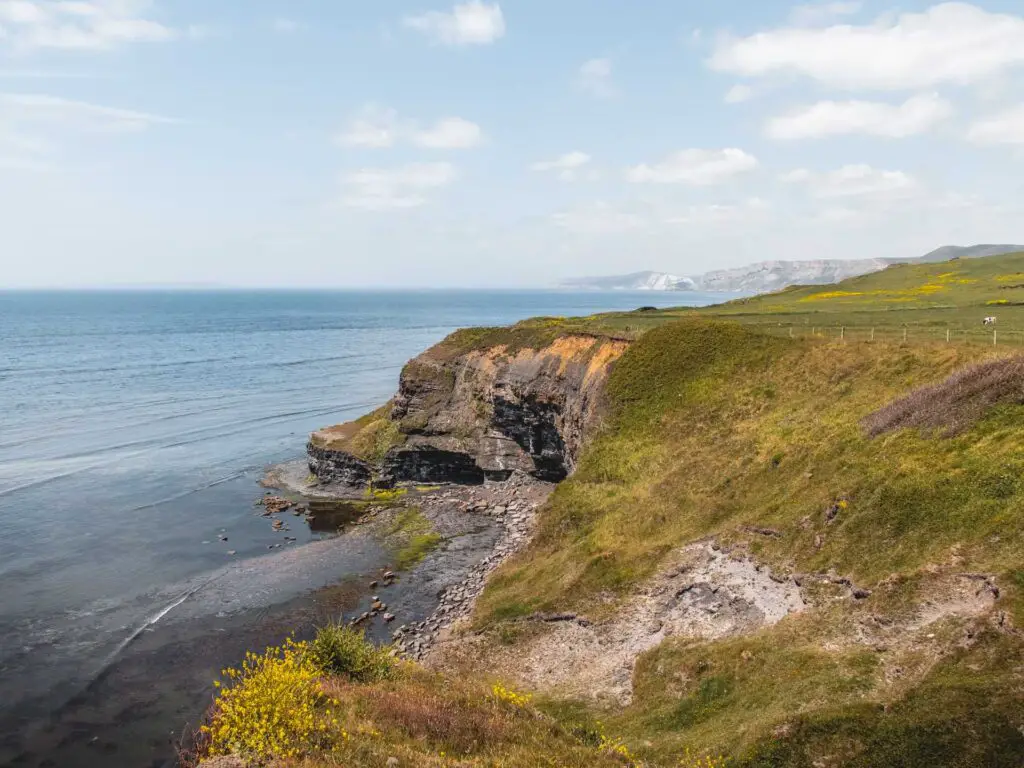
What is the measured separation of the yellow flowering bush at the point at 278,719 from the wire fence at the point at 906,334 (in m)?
43.8

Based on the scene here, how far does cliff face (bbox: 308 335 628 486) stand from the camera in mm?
62969

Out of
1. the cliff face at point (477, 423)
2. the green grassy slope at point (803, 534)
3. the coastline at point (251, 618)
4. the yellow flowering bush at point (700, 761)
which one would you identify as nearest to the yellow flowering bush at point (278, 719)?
the yellow flowering bush at point (700, 761)

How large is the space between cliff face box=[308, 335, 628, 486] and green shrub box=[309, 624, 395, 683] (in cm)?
3727

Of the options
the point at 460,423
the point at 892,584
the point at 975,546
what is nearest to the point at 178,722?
→ the point at 892,584

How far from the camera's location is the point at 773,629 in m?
24.5

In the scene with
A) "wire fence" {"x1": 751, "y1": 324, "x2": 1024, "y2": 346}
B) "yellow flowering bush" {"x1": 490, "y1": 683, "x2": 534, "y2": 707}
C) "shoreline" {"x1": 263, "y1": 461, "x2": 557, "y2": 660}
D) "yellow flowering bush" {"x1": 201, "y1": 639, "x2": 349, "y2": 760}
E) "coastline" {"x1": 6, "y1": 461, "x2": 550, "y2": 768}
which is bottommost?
"coastline" {"x1": 6, "y1": 461, "x2": 550, "y2": 768}

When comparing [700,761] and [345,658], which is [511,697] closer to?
[700,761]

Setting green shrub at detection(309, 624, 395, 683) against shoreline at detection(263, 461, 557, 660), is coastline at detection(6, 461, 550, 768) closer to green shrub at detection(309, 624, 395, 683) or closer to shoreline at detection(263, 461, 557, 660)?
shoreline at detection(263, 461, 557, 660)

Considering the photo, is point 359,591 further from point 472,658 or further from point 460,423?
point 460,423

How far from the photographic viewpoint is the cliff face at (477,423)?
207ft

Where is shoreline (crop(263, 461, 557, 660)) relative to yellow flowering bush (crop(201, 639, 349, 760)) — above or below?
below

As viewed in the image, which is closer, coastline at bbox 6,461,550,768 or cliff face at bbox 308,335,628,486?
coastline at bbox 6,461,550,768

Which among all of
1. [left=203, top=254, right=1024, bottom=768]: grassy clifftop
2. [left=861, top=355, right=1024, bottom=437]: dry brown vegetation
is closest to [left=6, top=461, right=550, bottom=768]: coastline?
[left=203, top=254, right=1024, bottom=768]: grassy clifftop

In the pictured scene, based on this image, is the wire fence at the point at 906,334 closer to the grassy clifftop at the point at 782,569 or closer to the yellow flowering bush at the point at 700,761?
the grassy clifftop at the point at 782,569
